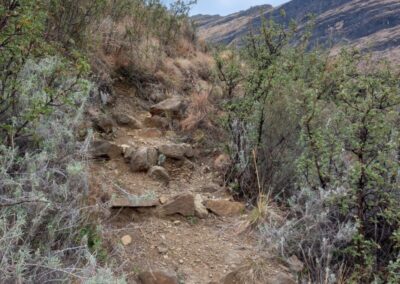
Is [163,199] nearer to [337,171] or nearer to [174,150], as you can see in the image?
[174,150]

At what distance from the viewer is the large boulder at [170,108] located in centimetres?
559

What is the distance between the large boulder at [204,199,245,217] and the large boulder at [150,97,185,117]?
2.08 meters

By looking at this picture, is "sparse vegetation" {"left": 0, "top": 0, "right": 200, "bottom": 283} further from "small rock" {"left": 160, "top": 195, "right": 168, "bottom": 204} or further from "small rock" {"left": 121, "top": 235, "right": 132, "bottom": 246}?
"small rock" {"left": 160, "top": 195, "right": 168, "bottom": 204}

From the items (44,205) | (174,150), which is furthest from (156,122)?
(44,205)

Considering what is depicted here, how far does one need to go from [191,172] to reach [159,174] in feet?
1.69

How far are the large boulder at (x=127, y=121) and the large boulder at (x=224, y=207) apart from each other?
1.79 meters

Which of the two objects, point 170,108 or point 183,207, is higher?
point 170,108

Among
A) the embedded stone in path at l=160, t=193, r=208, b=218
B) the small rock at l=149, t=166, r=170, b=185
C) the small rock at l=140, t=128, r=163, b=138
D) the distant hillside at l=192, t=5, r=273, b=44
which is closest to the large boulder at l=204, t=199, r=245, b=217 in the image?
the embedded stone in path at l=160, t=193, r=208, b=218

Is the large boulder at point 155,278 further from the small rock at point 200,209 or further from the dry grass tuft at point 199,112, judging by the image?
the dry grass tuft at point 199,112

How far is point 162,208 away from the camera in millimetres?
3547

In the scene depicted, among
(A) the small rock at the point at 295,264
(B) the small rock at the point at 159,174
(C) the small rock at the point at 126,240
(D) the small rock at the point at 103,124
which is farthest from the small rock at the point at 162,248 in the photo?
(D) the small rock at the point at 103,124

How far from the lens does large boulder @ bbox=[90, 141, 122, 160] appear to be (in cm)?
407

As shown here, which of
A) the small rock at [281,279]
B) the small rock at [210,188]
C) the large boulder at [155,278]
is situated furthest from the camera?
the small rock at [210,188]

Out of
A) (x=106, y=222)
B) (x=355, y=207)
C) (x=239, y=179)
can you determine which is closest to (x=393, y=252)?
(x=355, y=207)
